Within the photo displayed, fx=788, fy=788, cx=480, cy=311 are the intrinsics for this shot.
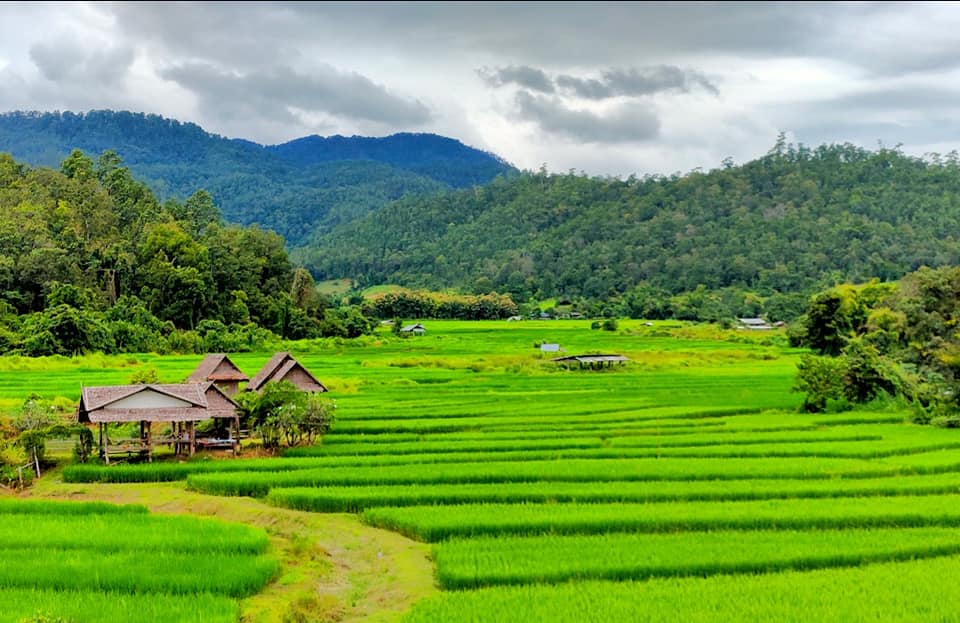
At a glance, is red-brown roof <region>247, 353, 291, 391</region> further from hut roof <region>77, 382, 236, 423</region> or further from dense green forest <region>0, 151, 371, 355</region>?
dense green forest <region>0, 151, 371, 355</region>

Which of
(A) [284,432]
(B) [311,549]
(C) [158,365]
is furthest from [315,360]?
(B) [311,549]

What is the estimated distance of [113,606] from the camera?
1141cm

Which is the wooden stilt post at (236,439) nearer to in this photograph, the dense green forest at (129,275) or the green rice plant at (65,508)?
the green rice plant at (65,508)

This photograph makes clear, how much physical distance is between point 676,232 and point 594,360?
292 feet

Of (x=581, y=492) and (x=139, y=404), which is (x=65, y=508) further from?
(x=581, y=492)

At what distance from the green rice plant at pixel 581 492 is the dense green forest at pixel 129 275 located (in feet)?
129

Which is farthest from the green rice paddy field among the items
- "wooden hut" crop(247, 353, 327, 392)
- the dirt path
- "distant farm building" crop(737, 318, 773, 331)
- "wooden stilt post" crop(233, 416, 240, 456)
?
"distant farm building" crop(737, 318, 773, 331)

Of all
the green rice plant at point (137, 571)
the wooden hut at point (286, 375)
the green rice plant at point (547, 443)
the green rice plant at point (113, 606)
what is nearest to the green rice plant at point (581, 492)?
the green rice plant at point (137, 571)

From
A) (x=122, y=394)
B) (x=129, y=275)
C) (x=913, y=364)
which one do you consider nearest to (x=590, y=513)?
(x=122, y=394)

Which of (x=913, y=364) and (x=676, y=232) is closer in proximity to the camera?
(x=913, y=364)

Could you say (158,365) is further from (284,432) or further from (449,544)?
(449,544)

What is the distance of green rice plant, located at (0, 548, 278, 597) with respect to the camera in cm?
1239

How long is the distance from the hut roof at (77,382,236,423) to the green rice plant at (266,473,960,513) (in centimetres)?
637

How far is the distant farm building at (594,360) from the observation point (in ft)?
176
